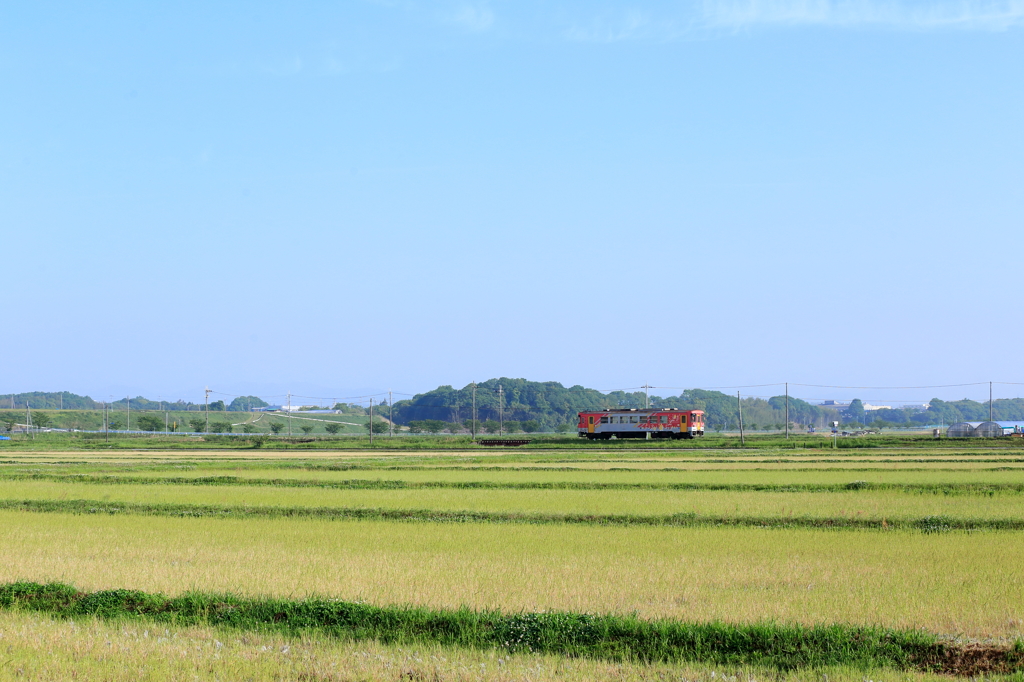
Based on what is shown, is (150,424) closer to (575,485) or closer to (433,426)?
(433,426)

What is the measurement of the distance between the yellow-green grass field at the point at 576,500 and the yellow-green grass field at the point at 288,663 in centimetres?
1234

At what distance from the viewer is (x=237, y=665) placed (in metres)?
9.02

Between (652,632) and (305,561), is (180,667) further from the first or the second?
(305,561)

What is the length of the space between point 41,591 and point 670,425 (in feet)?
241

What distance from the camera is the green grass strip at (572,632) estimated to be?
935 centimetres

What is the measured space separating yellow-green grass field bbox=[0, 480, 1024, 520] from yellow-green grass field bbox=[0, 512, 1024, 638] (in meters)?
2.90

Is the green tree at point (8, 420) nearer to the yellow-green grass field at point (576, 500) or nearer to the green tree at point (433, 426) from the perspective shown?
the green tree at point (433, 426)

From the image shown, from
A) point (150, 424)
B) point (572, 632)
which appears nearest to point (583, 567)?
point (572, 632)

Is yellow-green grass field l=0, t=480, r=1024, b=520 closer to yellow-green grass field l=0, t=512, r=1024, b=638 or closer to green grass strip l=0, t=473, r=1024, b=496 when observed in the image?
green grass strip l=0, t=473, r=1024, b=496

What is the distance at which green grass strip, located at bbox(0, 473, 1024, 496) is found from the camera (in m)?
27.7

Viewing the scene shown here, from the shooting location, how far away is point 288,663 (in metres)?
9.11

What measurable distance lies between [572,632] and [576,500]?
15148mm

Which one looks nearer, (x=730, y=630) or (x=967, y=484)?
(x=730, y=630)

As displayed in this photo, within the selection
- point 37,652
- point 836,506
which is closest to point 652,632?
point 37,652
